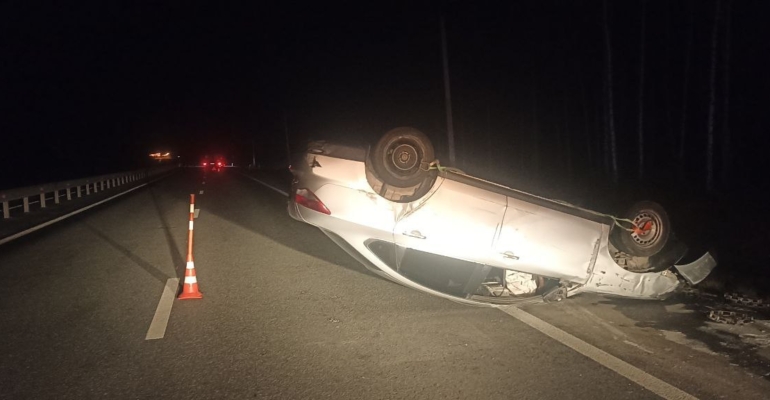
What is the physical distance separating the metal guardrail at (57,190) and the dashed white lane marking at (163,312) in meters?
10.00

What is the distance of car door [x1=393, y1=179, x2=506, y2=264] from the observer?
17.7 ft

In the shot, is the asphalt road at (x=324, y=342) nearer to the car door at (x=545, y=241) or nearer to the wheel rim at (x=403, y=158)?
the car door at (x=545, y=241)

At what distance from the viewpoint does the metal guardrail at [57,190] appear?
1473 cm

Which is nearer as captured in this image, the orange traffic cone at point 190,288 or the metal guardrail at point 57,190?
→ the orange traffic cone at point 190,288

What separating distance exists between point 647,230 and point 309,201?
11.6 feet

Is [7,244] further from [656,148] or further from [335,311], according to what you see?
[656,148]

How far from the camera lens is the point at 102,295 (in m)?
6.49

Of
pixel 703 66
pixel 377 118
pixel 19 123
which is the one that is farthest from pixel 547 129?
pixel 19 123

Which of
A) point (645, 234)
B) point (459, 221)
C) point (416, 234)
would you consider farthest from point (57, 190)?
point (645, 234)

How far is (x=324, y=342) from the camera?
4.88 meters

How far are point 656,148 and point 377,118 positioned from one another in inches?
1826

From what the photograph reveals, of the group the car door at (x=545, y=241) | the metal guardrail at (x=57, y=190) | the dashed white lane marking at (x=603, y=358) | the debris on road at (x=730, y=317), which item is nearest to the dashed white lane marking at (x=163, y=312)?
the car door at (x=545, y=241)

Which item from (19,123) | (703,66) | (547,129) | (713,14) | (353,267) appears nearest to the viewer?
(353,267)

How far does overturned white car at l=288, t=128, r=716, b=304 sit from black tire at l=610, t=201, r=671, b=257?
10mm
